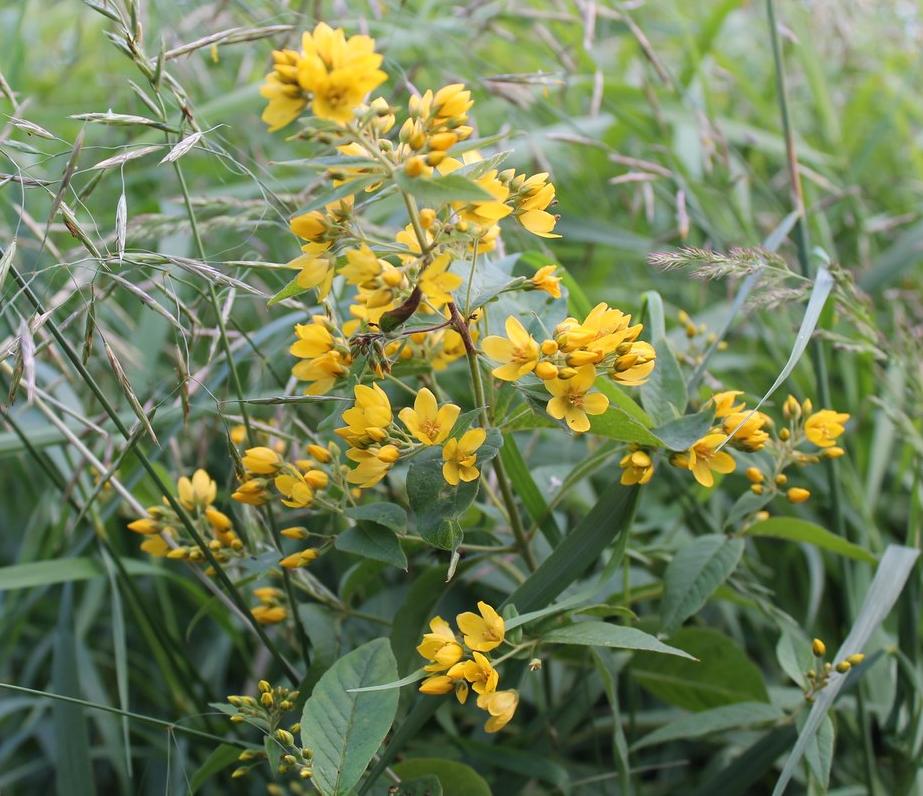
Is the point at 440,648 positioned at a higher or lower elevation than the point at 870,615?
higher

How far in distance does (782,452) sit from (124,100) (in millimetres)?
1808

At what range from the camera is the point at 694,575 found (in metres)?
0.94

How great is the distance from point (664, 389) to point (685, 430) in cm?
9

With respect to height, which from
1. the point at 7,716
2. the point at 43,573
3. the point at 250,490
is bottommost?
the point at 7,716

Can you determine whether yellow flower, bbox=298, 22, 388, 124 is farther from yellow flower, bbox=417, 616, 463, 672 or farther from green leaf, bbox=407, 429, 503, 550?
yellow flower, bbox=417, 616, 463, 672

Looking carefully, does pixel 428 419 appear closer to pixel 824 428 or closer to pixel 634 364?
pixel 634 364

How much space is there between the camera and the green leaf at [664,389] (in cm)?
91

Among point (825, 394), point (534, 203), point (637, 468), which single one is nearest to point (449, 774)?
point (637, 468)

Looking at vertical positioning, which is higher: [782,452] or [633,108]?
[633,108]

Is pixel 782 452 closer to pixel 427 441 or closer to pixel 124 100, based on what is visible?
pixel 427 441

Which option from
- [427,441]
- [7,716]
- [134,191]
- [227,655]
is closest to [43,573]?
[227,655]

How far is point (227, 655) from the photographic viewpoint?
1.45m

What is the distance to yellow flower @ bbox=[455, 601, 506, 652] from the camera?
2.58 feet

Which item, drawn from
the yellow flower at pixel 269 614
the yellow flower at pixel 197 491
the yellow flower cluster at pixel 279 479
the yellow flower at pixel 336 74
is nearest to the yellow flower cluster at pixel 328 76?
the yellow flower at pixel 336 74
